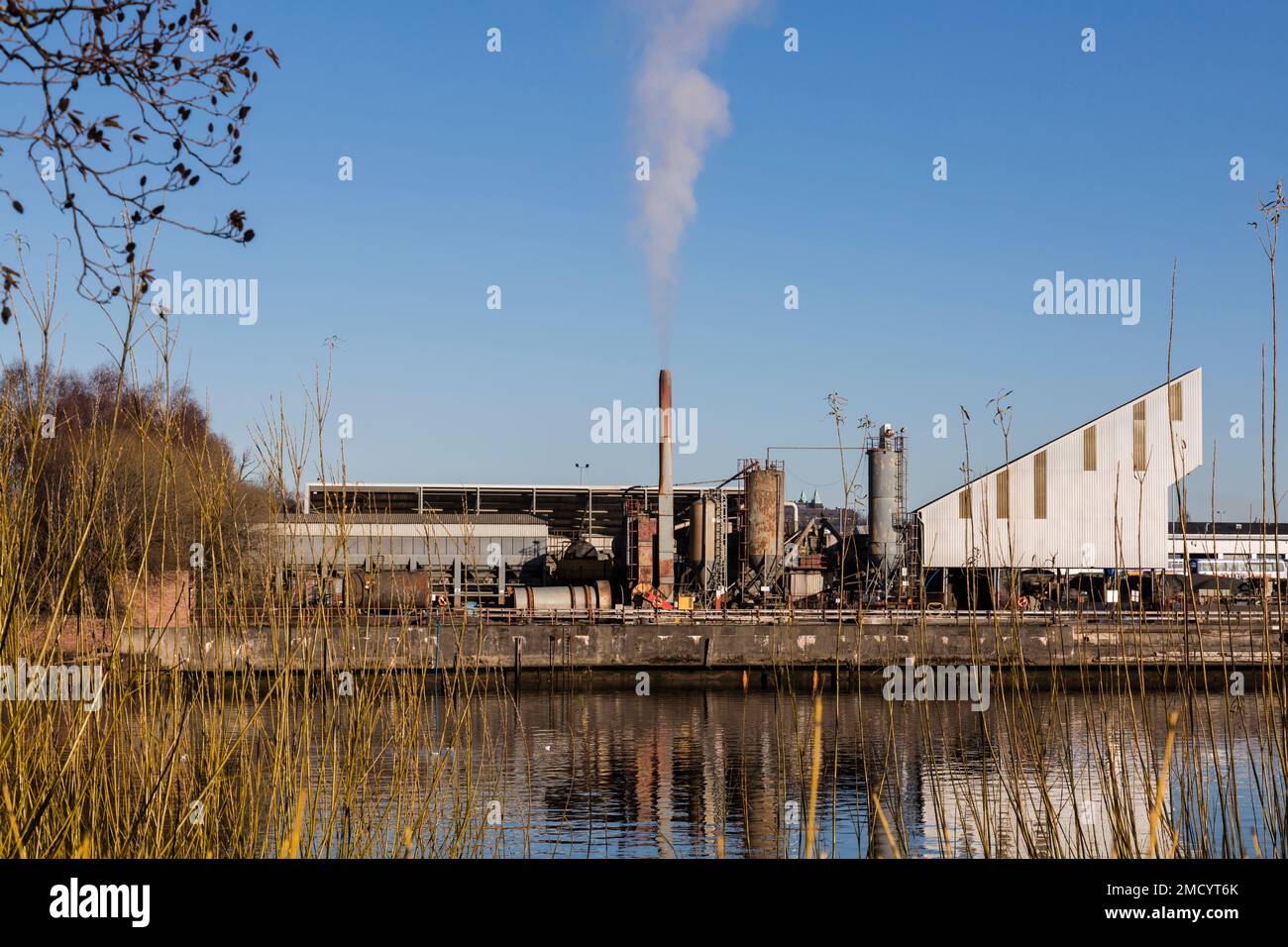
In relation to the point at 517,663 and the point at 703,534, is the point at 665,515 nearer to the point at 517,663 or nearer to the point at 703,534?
the point at 703,534

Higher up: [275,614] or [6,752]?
[275,614]

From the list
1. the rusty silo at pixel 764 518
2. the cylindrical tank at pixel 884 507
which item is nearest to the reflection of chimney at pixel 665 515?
the rusty silo at pixel 764 518

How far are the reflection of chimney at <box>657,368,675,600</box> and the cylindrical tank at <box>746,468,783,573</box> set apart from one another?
3.36m


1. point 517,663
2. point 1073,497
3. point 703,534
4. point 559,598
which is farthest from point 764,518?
point 517,663

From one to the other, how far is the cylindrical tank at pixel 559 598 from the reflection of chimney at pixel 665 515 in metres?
2.60

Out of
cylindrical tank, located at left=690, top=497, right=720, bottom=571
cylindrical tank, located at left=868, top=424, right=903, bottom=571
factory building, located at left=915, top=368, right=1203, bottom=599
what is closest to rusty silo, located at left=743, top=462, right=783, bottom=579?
cylindrical tank, located at left=690, top=497, right=720, bottom=571

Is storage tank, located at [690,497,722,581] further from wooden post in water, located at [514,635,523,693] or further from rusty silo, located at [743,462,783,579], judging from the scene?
wooden post in water, located at [514,635,523,693]

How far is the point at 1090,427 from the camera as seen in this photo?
5153 centimetres

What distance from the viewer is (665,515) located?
5109 cm

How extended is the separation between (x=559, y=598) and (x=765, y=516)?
9330 millimetres

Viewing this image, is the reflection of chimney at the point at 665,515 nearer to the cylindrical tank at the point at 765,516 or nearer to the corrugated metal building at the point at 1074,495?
the cylindrical tank at the point at 765,516
